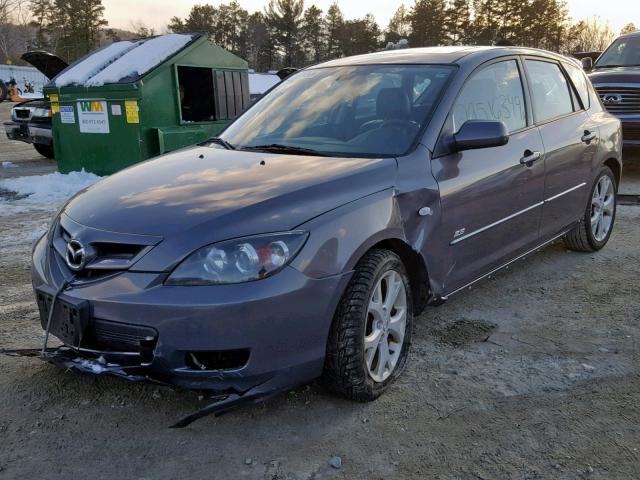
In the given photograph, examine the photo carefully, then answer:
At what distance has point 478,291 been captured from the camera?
445cm

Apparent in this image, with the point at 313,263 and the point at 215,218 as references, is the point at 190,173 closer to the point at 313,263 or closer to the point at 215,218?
the point at 215,218

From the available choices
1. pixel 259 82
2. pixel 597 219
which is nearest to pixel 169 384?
pixel 597 219

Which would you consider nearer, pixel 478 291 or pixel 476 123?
pixel 476 123

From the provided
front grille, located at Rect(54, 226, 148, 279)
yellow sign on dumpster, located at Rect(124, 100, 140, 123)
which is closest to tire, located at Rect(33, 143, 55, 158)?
yellow sign on dumpster, located at Rect(124, 100, 140, 123)

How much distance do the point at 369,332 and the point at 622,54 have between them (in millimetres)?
8980

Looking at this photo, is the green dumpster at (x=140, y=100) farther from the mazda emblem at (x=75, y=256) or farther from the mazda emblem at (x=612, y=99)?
the mazda emblem at (x=75, y=256)

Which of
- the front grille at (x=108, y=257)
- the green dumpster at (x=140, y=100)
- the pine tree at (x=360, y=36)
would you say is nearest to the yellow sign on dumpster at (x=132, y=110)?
the green dumpster at (x=140, y=100)

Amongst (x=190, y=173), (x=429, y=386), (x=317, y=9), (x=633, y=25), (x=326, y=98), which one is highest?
(x=317, y=9)

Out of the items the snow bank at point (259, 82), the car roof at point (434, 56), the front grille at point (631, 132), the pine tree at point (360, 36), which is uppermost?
the pine tree at point (360, 36)

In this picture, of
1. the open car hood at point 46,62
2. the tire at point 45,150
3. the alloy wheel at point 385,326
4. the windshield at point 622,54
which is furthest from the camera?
the tire at point 45,150

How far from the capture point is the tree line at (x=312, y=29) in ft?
185

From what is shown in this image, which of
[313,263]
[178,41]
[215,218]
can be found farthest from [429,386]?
[178,41]

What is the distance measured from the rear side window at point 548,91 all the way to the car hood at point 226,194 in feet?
5.76

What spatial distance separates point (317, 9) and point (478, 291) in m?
71.5
